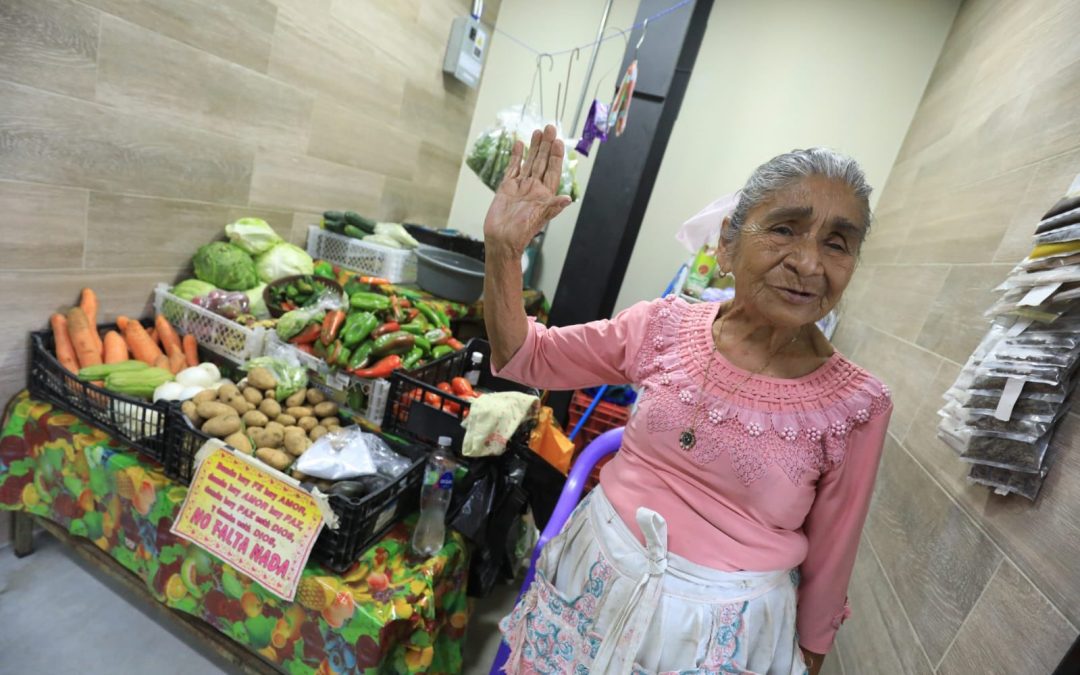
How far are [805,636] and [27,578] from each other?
2226mm

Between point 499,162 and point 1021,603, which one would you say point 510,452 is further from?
point 499,162

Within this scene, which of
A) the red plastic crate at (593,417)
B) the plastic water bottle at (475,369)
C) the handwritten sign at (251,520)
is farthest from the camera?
the red plastic crate at (593,417)

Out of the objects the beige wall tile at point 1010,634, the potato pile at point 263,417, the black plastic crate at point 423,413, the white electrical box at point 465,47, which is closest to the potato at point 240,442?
the potato pile at point 263,417

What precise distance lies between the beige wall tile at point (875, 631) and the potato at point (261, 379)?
183 centimetres

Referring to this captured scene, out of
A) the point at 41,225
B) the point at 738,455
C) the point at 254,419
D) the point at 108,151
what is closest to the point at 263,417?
the point at 254,419

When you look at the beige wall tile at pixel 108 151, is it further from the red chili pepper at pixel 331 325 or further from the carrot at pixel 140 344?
the red chili pepper at pixel 331 325

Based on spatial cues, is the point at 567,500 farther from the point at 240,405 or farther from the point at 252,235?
the point at 252,235

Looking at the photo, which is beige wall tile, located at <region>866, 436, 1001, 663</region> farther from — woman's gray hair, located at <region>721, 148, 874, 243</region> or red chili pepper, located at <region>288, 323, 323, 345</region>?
red chili pepper, located at <region>288, 323, 323, 345</region>

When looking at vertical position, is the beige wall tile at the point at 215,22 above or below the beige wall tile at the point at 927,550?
above

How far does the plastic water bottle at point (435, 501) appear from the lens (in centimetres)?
129

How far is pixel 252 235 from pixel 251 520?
4.27 feet

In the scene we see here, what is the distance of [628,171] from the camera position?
2.45 m

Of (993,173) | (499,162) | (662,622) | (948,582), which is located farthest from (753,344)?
(499,162)

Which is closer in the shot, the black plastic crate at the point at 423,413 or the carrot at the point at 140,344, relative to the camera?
the black plastic crate at the point at 423,413
